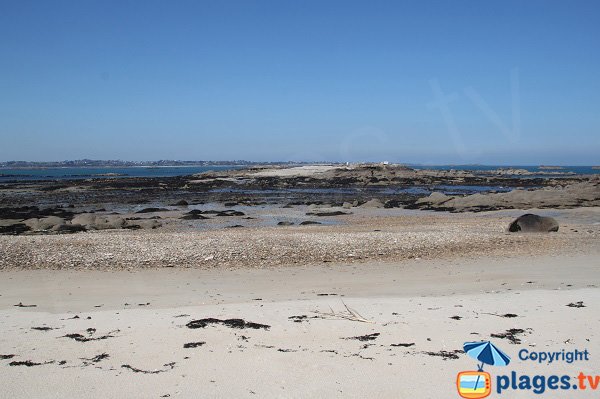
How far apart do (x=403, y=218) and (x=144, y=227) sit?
1373 centimetres

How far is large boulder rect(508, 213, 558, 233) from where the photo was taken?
1917cm

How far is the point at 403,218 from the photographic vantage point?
27312 mm

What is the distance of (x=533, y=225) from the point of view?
1922cm

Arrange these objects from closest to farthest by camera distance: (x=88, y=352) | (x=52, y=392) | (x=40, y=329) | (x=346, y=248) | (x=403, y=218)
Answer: (x=52, y=392) → (x=88, y=352) → (x=40, y=329) → (x=346, y=248) → (x=403, y=218)

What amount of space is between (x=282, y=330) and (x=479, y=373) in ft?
8.90

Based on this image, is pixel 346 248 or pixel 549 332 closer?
pixel 549 332

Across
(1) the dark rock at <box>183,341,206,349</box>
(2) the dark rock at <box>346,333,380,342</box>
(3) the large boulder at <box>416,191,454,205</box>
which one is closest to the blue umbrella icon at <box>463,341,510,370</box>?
(2) the dark rock at <box>346,333,380,342</box>

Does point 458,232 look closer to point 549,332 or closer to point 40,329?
point 549,332

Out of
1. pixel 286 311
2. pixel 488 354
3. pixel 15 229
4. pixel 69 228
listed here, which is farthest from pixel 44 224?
pixel 488 354

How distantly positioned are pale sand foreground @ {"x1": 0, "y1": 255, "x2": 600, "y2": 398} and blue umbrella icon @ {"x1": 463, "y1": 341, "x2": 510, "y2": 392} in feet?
0.33

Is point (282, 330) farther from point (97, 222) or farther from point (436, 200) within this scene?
point (436, 200)

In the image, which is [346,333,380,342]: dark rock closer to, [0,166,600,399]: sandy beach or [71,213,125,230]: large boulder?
[0,166,600,399]: sandy beach

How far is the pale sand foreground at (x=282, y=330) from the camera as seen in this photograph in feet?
17.2

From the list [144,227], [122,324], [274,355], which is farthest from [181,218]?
[274,355]
